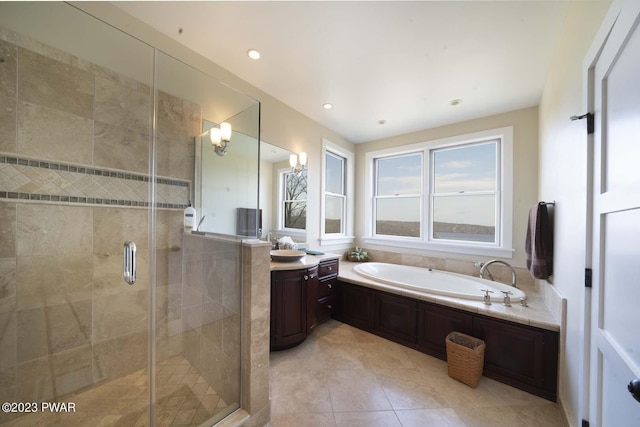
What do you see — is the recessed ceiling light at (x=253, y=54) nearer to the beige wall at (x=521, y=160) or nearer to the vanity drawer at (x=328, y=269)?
the vanity drawer at (x=328, y=269)

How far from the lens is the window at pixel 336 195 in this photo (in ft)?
11.6

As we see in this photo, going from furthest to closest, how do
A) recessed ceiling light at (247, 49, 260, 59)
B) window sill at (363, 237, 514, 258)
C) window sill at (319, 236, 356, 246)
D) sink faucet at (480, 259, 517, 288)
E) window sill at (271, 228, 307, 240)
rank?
window sill at (319, 236, 356, 246) < window sill at (271, 228, 307, 240) < window sill at (363, 237, 514, 258) < sink faucet at (480, 259, 517, 288) < recessed ceiling light at (247, 49, 260, 59)

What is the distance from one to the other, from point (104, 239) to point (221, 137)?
115cm

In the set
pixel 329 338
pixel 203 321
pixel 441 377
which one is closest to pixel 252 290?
pixel 203 321

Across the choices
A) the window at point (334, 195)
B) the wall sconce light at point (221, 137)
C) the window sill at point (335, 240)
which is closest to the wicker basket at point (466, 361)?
the window sill at point (335, 240)

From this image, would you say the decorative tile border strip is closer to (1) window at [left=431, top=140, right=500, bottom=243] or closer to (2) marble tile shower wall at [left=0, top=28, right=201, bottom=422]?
(2) marble tile shower wall at [left=0, top=28, right=201, bottom=422]

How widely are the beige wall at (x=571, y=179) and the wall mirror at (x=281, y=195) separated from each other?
7.99 feet

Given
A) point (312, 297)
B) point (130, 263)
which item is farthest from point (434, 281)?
point (130, 263)

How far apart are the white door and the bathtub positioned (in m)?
1.22

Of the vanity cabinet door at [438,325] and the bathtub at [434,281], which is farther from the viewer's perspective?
the bathtub at [434,281]

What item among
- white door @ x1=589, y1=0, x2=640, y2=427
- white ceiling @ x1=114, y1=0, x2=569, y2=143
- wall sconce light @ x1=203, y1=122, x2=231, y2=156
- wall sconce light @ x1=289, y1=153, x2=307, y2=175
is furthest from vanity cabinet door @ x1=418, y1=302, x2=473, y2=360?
wall sconce light @ x1=203, y1=122, x2=231, y2=156

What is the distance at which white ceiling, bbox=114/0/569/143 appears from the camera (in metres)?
1.56

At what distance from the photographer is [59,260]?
148cm

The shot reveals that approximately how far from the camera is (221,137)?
2096mm
